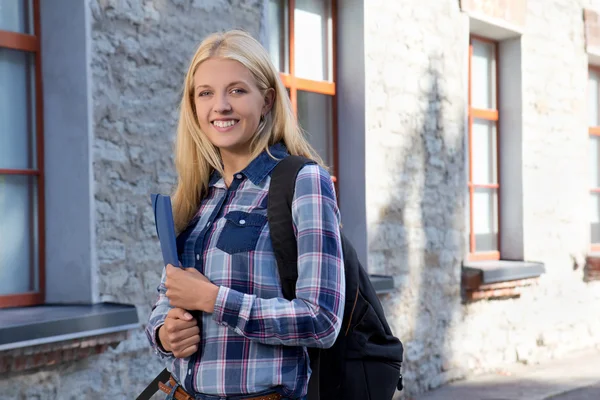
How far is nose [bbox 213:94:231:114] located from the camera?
1891 mm

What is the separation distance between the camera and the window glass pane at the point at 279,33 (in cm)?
550

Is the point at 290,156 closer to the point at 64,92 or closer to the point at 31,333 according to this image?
the point at 31,333

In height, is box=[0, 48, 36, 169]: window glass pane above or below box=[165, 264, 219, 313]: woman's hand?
above

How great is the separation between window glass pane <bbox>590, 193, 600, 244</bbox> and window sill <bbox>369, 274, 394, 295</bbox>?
390 cm

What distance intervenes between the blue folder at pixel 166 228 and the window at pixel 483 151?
580 cm

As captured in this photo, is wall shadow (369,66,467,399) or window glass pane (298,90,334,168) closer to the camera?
window glass pane (298,90,334,168)

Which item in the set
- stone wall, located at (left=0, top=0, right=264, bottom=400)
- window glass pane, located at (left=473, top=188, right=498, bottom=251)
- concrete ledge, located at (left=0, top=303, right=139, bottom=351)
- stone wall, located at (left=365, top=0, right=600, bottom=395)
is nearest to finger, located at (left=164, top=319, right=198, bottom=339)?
concrete ledge, located at (left=0, top=303, right=139, bottom=351)

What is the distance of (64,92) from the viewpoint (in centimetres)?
404

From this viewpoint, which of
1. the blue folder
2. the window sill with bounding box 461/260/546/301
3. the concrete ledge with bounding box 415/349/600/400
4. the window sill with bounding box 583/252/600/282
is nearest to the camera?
the blue folder

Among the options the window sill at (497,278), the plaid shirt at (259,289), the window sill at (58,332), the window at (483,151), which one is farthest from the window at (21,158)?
the window at (483,151)

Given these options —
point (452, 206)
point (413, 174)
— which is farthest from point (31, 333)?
point (452, 206)

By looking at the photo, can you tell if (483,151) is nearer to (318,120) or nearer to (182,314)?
(318,120)

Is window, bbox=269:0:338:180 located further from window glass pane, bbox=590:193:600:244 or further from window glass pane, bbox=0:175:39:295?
window glass pane, bbox=590:193:600:244

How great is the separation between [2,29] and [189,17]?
39.5 inches
